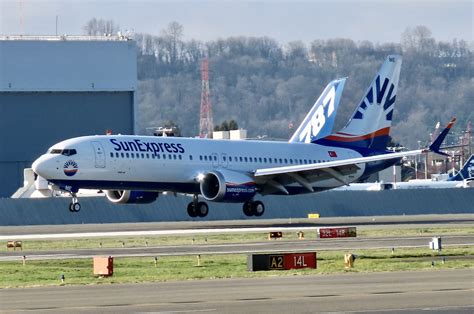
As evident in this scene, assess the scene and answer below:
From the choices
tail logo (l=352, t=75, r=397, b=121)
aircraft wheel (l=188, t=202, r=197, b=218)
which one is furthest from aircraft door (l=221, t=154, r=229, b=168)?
tail logo (l=352, t=75, r=397, b=121)

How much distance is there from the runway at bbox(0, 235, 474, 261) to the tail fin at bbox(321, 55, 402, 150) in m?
25.1

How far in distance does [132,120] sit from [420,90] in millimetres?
98443

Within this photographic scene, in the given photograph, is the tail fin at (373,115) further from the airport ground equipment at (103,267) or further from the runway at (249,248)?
the airport ground equipment at (103,267)

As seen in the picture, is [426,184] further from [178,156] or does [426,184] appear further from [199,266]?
[199,266]

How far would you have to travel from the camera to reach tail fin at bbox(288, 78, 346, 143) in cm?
7731

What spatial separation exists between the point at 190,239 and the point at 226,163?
16207mm

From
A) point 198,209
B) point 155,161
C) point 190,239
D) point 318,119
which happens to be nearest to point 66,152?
point 155,161

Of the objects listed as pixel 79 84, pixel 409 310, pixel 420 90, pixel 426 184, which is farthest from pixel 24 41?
pixel 420 90

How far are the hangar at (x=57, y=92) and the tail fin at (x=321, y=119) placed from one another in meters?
27.4

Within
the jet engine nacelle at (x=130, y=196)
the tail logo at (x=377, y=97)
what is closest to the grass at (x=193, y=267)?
the jet engine nacelle at (x=130, y=196)

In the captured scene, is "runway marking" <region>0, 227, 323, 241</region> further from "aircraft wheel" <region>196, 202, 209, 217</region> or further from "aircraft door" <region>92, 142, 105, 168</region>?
"aircraft wheel" <region>196, 202, 209, 217</region>

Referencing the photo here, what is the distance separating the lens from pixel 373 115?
7481 centimetres

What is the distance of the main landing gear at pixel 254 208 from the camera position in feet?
219

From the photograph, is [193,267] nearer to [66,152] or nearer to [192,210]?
[66,152]
